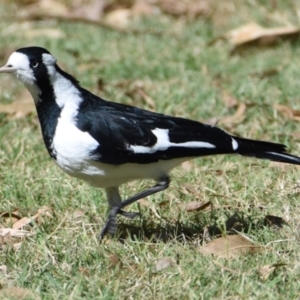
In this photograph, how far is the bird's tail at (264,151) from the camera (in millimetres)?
3525

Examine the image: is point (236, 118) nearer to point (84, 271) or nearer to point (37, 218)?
point (37, 218)

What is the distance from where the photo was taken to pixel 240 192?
3992mm

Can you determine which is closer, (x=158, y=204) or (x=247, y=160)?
(x=158, y=204)

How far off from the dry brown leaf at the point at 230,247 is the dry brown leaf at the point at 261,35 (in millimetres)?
2960

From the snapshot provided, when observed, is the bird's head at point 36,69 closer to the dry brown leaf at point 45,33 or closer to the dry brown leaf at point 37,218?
the dry brown leaf at point 37,218

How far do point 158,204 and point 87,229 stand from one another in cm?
41

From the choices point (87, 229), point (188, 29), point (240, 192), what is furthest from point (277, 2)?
point (87, 229)

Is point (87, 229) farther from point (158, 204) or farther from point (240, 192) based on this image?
point (240, 192)

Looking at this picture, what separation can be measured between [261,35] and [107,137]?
9.95ft

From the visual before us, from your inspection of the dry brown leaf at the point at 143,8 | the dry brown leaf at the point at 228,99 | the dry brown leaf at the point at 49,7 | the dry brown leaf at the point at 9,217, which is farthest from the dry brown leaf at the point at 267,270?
the dry brown leaf at the point at 49,7

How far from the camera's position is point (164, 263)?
10.6ft

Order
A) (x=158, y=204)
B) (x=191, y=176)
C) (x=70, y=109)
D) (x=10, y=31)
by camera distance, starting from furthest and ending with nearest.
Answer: (x=10, y=31) < (x=191, y=176) < (x=158, y=204) < (x=70, y=109)

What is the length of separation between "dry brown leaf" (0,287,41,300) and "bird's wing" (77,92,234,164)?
599 mm

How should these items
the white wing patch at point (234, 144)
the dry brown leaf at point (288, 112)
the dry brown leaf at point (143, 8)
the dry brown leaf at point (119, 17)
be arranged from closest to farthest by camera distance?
the white wing patch at point (234, 144), the dry brown leaf at point (288, 112), the dry brown leaf at point (119, 17), the dry brown leaf at point (143, 8)
